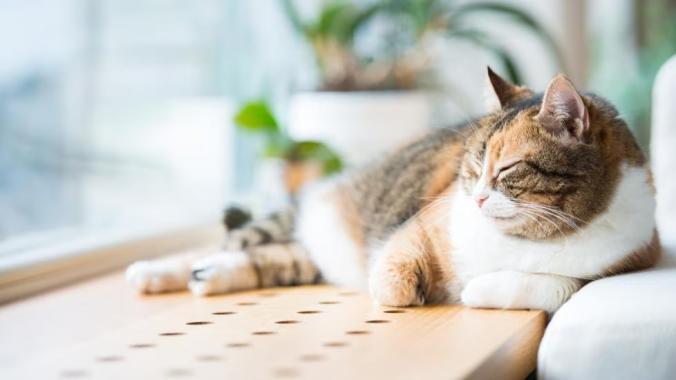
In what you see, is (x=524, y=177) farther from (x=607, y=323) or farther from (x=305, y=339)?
(x=305, y=339)

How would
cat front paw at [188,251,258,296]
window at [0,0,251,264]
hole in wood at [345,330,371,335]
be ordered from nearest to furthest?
hole in wood at [345,330,371,335], cat front paw at [188,251,258,296], window at [0,0,251,264]

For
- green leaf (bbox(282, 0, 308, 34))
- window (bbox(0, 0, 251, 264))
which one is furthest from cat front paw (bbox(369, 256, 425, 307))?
green leaf (bbox(282, 0, 308, 34))

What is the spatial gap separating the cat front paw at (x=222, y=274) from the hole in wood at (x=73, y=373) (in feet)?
1.75

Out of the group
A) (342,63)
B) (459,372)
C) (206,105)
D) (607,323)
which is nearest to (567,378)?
(607,323)

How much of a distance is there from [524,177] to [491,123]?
159 millimetres

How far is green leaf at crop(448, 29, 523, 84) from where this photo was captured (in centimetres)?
278

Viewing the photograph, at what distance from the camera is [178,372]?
1.15m

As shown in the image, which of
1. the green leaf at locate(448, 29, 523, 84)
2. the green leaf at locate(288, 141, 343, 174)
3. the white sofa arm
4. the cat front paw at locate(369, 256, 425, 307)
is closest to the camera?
the cat front paw at locate(369, 256, 425, 307)

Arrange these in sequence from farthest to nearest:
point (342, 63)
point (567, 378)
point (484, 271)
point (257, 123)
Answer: point (342, 63)
point (257, 123)
point (484, 271)
point (567, 378)

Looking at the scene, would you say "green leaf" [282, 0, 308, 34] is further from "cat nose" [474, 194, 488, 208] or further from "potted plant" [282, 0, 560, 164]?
"cat nose" [474, 194, 488, 208]

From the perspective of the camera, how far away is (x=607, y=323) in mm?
1212

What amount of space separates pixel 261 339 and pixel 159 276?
0.50m

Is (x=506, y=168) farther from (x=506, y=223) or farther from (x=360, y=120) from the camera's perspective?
(x=360, y=120)

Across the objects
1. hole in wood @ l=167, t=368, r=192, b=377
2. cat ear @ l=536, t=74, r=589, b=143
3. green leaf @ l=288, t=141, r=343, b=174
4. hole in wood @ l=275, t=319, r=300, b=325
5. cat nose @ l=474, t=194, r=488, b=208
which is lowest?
hole in wood @ l=167, t=368, r=192, b=377
